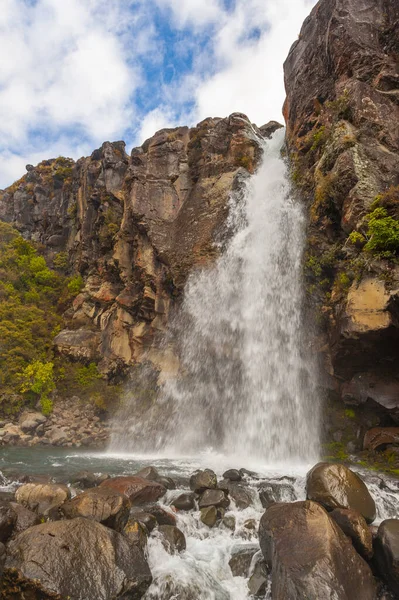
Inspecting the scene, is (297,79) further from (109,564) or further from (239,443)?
(109,564)

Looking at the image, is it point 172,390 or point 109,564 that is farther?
point 172,390

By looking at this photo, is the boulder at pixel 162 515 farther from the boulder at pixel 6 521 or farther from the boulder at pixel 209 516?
the boulder at pixel 6 521

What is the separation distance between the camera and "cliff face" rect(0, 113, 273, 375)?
2431 centimetres

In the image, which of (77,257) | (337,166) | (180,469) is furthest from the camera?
(77,257)

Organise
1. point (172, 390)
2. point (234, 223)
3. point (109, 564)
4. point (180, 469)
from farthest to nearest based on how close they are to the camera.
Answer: point (234, 223) → point (172, 390) → point (180, 469) → point (109, 564)

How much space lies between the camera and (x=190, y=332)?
2214 centimetres

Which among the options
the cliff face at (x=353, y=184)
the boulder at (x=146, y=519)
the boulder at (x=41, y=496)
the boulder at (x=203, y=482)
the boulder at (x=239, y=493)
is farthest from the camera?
the cliff face at (x=353, y=184)

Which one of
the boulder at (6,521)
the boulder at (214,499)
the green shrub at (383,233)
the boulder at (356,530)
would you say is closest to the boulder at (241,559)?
the boulder at (214,499)

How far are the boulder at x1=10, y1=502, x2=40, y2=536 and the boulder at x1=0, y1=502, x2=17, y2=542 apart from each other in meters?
0.12

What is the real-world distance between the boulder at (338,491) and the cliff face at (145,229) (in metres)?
14.7

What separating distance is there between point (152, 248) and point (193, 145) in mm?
11474

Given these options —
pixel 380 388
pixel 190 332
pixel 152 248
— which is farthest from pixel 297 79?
pixel 380 388

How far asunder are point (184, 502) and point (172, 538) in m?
1.58

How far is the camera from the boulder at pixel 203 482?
9.69 metres
